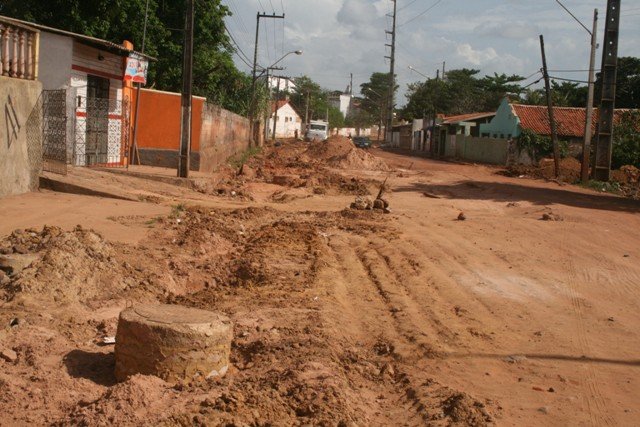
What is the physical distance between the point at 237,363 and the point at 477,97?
82394 mm

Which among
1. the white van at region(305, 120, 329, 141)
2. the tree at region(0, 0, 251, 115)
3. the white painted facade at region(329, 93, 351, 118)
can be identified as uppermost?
the white painted facade at region(329, 93, 351, 118)

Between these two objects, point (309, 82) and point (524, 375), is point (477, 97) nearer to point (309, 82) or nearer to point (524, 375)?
point (309, 82)

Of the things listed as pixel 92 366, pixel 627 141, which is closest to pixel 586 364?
pixel 92 366

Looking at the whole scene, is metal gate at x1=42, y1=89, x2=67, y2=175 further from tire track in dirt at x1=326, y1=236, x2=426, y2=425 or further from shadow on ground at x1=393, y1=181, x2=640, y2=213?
shadow on ground at x1=393, y1=181, x2=640, y2=213

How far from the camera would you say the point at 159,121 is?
79.0ft

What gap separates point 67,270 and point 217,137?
22011 mm

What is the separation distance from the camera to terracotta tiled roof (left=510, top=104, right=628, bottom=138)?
4516cm

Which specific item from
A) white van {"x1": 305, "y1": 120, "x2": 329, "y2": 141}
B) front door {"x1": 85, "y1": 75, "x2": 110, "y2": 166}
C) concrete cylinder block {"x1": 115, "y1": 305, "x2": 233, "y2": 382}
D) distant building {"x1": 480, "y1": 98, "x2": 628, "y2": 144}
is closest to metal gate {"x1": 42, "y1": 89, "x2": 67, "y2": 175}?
front door {"x1": 85, "y1": 75, "x2": 110, "y2": 166}

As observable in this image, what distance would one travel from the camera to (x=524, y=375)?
6598 millimetres

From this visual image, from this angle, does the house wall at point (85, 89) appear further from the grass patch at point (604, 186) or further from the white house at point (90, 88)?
the grass patch at point (604, 186)

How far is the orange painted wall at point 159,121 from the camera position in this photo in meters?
24.1

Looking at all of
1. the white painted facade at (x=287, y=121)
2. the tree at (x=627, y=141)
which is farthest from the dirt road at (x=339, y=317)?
the white painted facade at (x=287, y=121)

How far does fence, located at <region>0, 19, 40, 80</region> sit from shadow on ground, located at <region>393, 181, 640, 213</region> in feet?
42.8

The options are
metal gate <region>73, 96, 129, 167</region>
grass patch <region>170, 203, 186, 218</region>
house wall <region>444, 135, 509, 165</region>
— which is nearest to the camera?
grass patch <region>170, 203, 186, 218</region>
